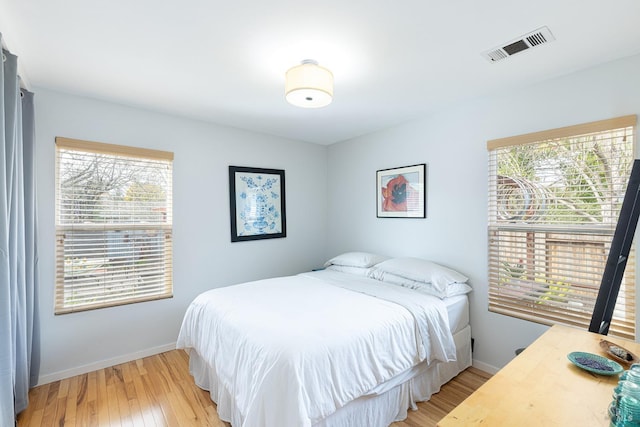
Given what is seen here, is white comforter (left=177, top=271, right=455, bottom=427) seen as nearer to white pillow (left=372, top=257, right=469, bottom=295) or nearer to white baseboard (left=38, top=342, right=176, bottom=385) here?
white pillow (left=372, top=257, right=469, bottom=295)

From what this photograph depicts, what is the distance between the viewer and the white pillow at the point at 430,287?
2532 millimetres

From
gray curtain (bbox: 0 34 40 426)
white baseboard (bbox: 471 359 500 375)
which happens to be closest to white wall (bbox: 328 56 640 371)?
white baseboard (bbox: 471 359 500 375)

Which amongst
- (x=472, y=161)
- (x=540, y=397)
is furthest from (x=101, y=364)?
(x=472, y=161)

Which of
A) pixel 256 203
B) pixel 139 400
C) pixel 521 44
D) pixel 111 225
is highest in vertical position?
pixel 521 44

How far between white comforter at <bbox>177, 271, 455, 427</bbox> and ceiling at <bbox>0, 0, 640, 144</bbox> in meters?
1.73

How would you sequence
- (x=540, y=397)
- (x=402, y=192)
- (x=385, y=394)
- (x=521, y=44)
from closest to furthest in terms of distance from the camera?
(x=540, y=397) → (x=521, y=44) → (x=385, y=394) → (x=402, y=192)

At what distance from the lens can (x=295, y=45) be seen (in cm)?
182

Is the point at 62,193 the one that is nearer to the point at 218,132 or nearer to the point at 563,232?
the point at 218,132

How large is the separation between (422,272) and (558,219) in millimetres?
1109

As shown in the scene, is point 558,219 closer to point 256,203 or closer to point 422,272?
point 422,272

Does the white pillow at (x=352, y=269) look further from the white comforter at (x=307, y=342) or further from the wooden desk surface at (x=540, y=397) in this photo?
the wooden desk surface at (x=540, y=397)

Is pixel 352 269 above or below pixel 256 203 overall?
below

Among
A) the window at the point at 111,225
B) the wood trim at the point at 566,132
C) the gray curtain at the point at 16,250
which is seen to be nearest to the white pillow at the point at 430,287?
the wood trim at the point at 566,132

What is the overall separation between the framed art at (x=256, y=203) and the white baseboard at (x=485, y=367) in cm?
252
